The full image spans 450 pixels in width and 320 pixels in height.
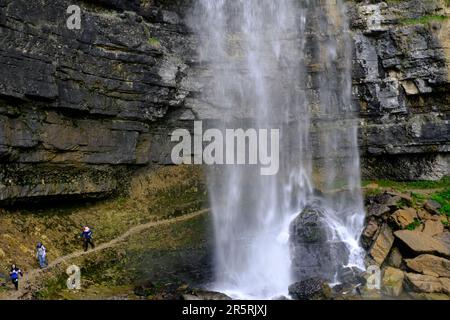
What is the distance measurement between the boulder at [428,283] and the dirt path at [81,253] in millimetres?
11168

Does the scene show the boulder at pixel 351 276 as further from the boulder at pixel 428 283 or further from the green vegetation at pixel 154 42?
the green vegetation at pixel 154 42

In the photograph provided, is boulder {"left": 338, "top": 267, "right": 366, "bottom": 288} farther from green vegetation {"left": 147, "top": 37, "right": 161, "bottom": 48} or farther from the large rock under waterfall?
green vegetation {"left": 147, "top": 37, "right": 161, "bottom": 48}

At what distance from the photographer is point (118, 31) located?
21.4 m

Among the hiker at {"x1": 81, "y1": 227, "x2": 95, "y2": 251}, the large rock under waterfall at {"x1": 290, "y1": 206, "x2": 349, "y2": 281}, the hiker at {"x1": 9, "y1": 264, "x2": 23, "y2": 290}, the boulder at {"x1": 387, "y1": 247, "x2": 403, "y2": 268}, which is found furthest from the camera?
the large rock under waterfall at {"x1": 290, "y1": 206, "x2": 349, "y2": 281}

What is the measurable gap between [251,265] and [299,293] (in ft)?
13.4

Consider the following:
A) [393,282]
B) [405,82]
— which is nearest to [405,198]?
[393,282]

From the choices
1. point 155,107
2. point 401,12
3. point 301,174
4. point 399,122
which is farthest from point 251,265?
point 401,12

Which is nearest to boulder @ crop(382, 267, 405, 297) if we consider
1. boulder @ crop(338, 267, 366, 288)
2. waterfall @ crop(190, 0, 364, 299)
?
boulder @ crop(338, 267, 366, 288)

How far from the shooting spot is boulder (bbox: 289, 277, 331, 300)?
17141 mm

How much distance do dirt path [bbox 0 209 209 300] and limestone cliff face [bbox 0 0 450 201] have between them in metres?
2.42

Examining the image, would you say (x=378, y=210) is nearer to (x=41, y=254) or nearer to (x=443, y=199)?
(x=443, y=199)

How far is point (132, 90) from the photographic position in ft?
72.1

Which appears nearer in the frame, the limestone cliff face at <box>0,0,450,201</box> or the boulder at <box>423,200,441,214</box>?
the limestone cliff face at <box>0,0,450,201</box>

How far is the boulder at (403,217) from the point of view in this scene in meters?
21.0
